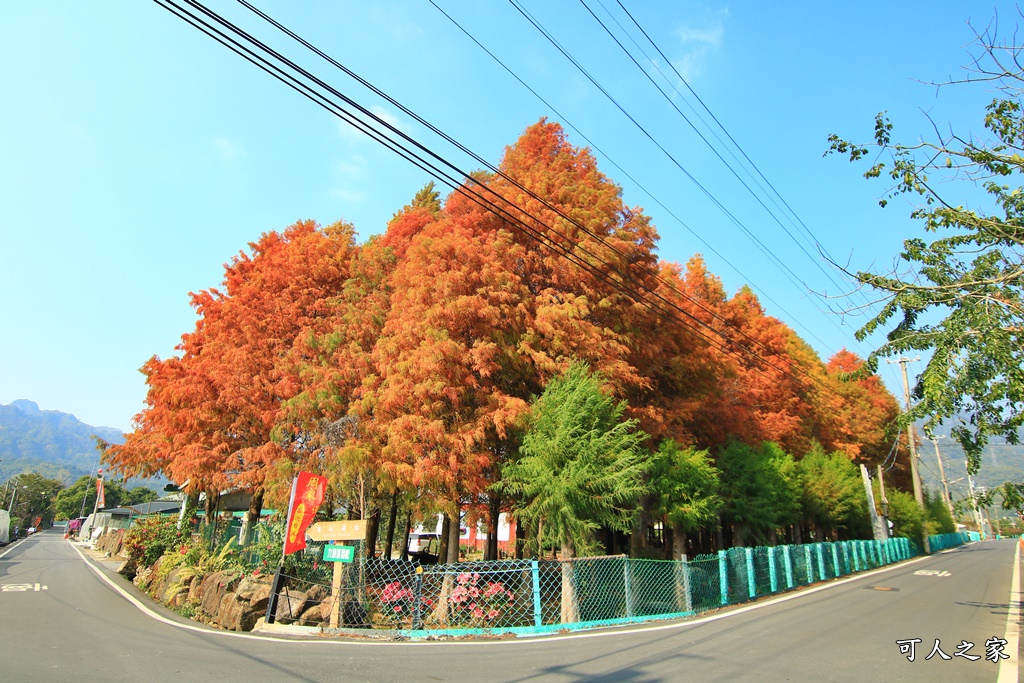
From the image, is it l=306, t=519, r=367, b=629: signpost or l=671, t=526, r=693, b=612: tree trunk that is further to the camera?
l=671, t=526, r=693, b=612: tree trunk

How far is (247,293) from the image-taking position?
19.3 meters

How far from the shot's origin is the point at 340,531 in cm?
984

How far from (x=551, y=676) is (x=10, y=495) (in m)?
96.4

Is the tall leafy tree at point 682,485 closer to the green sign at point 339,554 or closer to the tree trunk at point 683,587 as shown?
the tree trunk at point 683,587

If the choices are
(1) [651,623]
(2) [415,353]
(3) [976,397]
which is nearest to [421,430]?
(2) [415,353]

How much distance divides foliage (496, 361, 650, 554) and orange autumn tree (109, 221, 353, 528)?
29.3ft

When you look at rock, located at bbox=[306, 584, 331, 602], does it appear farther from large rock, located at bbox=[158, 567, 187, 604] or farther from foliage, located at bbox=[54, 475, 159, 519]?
foliage, located at bbox=[54, 475, 159, 519]

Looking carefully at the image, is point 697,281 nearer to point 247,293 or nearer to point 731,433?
point 731,433

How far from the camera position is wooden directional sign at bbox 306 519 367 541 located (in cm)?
964

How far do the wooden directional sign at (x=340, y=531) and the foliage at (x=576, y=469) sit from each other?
3.30 m

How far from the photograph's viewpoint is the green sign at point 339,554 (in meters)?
9.58

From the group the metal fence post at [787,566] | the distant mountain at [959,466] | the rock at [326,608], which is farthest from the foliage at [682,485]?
the rock at [326,608]

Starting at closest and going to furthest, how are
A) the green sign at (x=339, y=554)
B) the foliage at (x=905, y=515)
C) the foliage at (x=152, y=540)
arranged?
1. the green sign at (x=339, y=554)
2. the foliage at (x=152, y=540)
3. the foliage at (x=905, y=515)

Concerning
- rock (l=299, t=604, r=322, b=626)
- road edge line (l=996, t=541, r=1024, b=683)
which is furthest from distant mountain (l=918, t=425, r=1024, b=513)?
rock (l=299, t=604, r=322, b=626)
